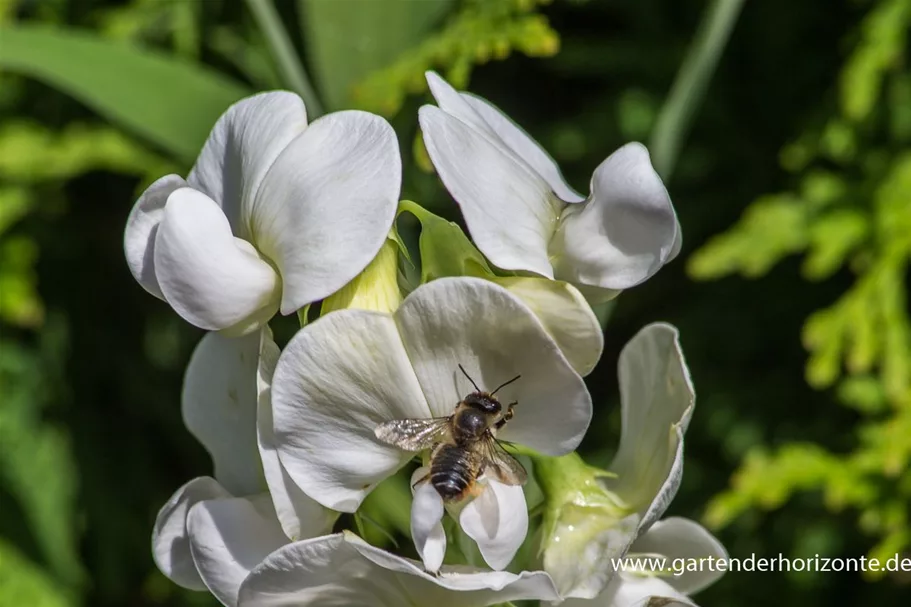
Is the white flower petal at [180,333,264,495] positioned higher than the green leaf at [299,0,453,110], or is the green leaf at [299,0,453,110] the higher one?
the green leaf at [299,0,453,110]

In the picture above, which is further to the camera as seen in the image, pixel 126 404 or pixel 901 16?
pixel 126 404

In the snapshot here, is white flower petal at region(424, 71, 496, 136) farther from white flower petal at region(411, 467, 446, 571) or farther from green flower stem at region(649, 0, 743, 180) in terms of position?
green flower stem at region(649, 0, 743, 180)

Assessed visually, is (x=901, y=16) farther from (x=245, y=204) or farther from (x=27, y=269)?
(x=27, y=269)

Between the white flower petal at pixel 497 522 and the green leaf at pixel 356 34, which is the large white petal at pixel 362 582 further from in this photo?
the green leaf at pixel 356 34

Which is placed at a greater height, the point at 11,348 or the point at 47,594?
the point at 11,348

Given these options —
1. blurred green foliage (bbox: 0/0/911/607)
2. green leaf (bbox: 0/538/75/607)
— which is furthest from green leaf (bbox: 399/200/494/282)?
green leaf (bbox: 0/538/75/607)

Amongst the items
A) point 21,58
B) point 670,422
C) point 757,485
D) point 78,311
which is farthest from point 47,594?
point 670,422
